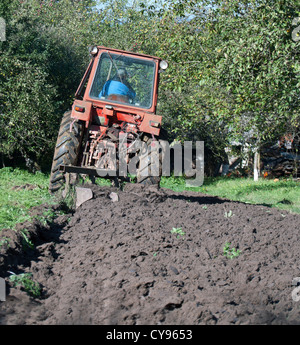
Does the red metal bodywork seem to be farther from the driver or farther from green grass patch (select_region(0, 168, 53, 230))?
green grass patch (select_region(0, 168, 53, 230))

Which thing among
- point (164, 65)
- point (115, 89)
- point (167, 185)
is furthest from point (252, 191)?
point (115, 89)

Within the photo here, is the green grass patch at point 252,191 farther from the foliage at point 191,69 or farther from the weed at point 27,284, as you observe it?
the weed at point 27,284

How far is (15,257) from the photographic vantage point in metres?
4.41

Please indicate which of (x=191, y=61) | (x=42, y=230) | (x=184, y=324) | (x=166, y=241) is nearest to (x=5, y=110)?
(x=191, y=61)

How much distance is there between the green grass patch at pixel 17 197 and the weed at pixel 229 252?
7.88 ft

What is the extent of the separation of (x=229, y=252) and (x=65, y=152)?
3462 millimetres

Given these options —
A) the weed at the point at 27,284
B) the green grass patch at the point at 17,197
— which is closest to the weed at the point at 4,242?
the weed at the point at 27,284

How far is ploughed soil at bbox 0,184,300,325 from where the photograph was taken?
3324 millimetres

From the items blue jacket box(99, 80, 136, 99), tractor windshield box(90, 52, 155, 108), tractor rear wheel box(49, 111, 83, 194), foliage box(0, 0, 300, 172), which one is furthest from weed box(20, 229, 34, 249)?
foliage box(0, 0, 300, 172)

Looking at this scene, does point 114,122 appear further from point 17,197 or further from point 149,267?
point 149,267

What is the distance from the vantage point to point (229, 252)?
16.4 ft

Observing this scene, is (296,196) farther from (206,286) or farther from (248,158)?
(206,286)

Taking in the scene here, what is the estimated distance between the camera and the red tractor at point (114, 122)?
7.38 meters

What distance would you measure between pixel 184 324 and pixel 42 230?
2.78 m
